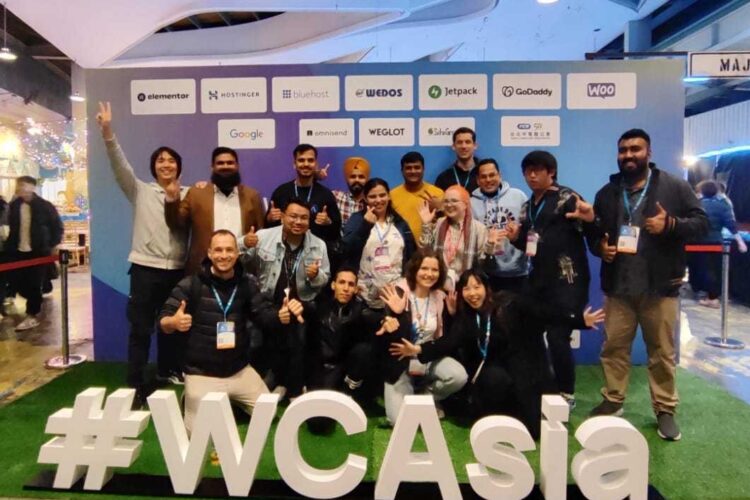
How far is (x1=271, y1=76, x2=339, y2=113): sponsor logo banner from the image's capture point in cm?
383

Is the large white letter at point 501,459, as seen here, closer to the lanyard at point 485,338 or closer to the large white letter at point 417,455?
the large white letter at point 417,455

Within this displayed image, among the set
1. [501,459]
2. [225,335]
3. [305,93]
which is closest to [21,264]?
[225,335]

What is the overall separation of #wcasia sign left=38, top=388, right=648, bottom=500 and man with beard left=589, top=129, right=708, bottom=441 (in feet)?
3.08

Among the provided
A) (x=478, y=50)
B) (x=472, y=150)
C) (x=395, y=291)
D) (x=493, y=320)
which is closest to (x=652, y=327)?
(x=493, y=320)

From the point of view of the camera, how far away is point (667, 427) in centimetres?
270

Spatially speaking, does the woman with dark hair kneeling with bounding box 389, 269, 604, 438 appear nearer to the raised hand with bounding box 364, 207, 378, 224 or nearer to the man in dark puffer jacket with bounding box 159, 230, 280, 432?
the raised hand with bounding box 364, 207, 378, 224

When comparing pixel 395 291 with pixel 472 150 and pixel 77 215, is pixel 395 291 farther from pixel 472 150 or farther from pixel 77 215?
pixel 77 215

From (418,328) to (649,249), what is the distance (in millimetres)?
1267

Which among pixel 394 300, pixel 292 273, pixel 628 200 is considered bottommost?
pixel 394 300

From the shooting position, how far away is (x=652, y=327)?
8.86 ft

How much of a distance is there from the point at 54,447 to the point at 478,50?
9399mm

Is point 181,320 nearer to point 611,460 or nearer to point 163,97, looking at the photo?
point 611,460

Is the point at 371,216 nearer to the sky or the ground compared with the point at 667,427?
nearer to the sky

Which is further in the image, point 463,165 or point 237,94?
point 237,94
